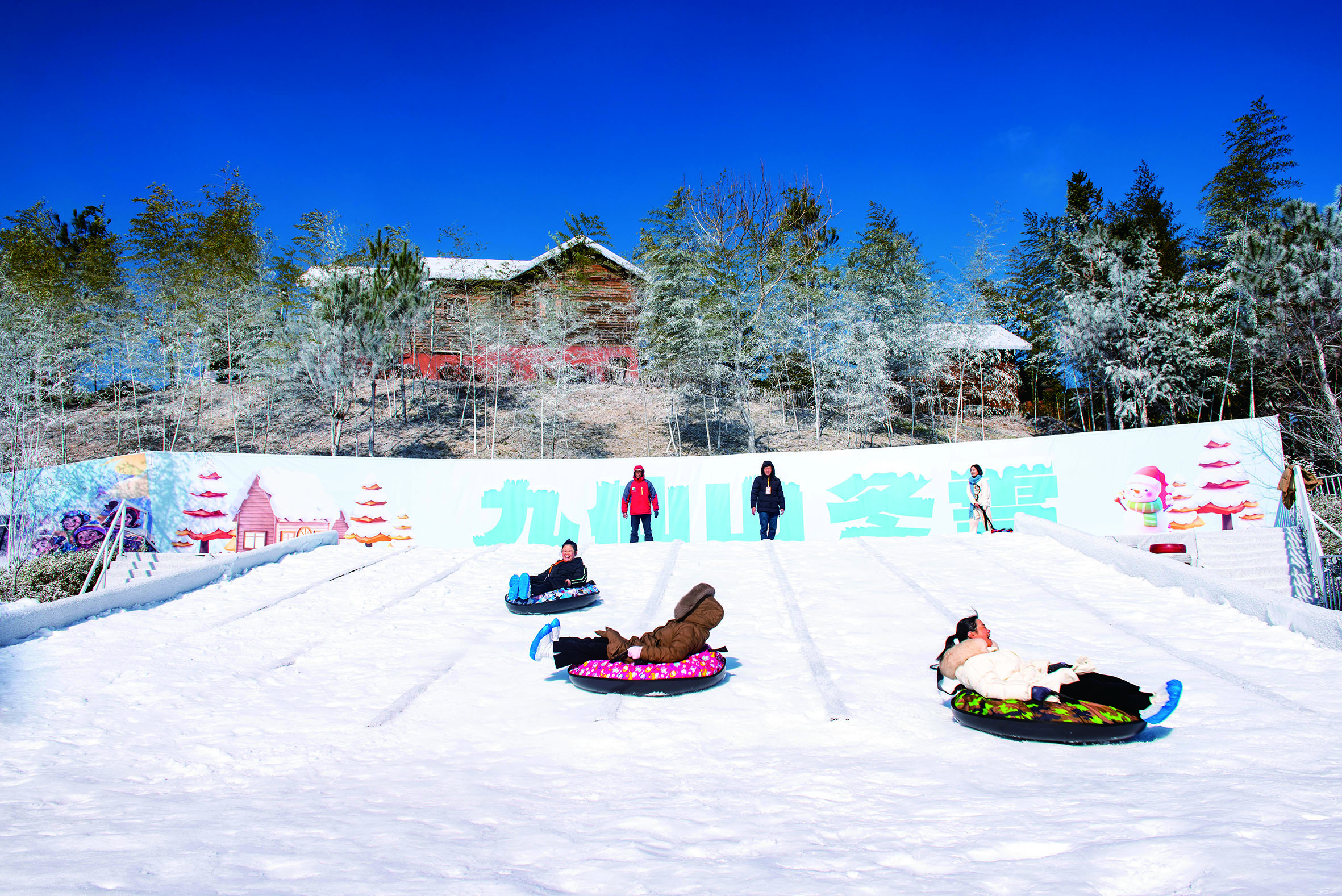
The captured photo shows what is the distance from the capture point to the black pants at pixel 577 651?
5.34 meters

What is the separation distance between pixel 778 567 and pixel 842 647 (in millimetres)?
2849

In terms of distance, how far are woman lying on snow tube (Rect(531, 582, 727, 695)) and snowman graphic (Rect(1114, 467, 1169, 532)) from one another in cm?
907

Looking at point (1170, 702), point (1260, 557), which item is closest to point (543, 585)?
point (1170, 702)

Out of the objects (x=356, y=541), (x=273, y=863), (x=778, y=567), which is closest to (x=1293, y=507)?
(x=778, y=567)

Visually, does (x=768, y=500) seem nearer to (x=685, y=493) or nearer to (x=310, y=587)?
(x=685, y=493)

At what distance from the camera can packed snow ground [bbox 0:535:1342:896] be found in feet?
8.61

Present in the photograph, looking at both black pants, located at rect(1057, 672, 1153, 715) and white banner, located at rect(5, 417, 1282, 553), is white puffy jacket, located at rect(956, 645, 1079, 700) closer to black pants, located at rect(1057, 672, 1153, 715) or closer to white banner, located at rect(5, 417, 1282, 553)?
black pants, located at rect(1057, 672, 1153, 715)

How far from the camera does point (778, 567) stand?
29.5 feet

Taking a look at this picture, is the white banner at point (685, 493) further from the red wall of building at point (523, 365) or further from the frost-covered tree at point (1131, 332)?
the red wall of building at point (523, 365)

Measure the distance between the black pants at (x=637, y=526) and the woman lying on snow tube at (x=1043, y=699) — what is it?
6901 mm

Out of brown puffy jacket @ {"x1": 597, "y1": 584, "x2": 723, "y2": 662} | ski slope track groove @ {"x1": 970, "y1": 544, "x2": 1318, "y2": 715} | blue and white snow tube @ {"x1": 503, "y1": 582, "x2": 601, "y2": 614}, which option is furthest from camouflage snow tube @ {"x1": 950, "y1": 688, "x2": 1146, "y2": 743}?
blue and white snow tube @ {"x1": 503, "y1": 582, "x2": 601, "y2": 614}

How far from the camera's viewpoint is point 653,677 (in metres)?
5.04

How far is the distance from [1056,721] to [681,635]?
2.34 meters

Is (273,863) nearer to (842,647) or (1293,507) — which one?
(842,647)
